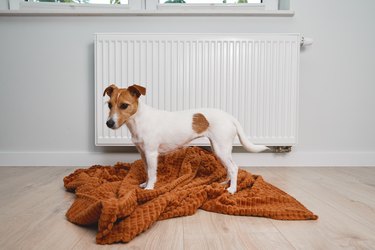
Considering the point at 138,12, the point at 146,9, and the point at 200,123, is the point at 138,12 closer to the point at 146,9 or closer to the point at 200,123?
the point at 146,9

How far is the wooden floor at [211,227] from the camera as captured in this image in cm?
78

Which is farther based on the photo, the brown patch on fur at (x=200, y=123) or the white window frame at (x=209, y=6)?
the white window frame at (x=209, y=6)

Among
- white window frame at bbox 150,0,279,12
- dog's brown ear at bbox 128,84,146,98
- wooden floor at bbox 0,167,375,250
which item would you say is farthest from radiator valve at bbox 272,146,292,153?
dog's brown ear at bbox 128,84,146,98

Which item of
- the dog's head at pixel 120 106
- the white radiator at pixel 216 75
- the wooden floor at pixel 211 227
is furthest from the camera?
the white radiator at pixel 216 75

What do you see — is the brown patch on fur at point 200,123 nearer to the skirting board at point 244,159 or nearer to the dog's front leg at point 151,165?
the dog's front leg at point 151,165

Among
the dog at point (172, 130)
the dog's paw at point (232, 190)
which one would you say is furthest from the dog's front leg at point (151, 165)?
the dog's paw at point (232, 190)

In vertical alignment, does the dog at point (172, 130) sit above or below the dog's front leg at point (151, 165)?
above

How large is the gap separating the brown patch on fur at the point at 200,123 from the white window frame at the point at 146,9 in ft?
3.31

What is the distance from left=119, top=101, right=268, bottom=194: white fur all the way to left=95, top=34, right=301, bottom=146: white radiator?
0.60m

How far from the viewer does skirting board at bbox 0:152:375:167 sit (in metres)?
1.96

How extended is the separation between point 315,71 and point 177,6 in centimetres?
114

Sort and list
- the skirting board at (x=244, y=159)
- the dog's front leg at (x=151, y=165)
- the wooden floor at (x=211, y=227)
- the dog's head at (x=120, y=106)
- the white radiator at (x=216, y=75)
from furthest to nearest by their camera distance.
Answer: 1. the skirting board at (x=244, y=159)
2. the white radiator at (x=216, y=75)
3. the dog's front leg at (x=151, y=165)
4. the dog's head at (x=120, y=106)
5. the wooden floor at (x=211, y=227)

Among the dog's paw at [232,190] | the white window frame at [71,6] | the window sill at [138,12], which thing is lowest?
the dog's paw at [232,190]

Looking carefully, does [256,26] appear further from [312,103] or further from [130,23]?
[130,23]
